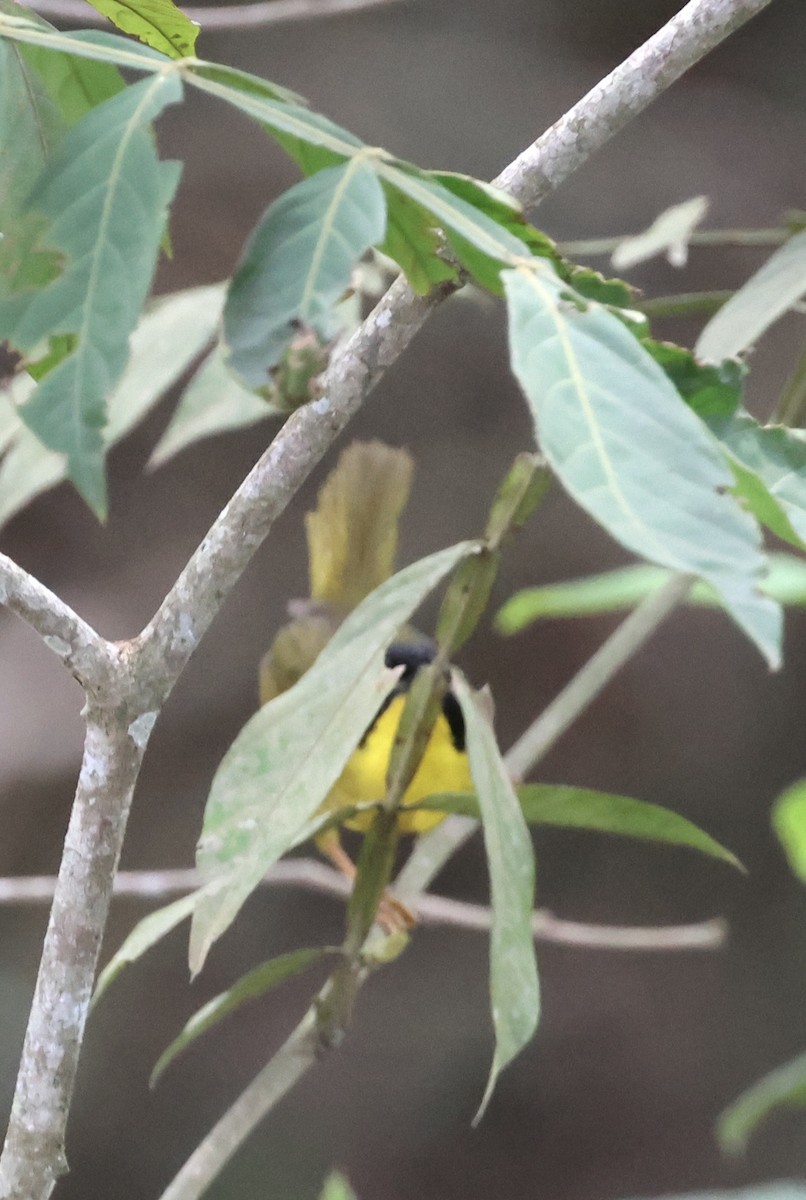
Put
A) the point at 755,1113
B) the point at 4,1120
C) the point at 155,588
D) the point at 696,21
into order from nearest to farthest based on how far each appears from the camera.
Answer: the point at 696,21
the point at 755,1113
the point at 4,1120
the point at 155,588

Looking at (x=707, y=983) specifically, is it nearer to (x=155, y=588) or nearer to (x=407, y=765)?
(x=155, y=588)

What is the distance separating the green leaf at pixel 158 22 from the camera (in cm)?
44

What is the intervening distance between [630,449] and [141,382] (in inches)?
17.4

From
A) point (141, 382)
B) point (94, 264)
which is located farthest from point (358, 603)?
point (94, 264)

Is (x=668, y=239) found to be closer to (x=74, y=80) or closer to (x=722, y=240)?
(x=722, y=240)

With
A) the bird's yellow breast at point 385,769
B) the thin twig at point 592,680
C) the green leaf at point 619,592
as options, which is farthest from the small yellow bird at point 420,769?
the thin twig at point 592,680

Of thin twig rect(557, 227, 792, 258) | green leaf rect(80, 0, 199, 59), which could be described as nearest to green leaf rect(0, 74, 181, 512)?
green leaf rect(80, 0, 199, 59)

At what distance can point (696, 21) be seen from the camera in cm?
47

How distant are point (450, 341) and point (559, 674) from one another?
671 mm

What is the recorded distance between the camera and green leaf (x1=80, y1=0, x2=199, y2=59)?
44 centimetres

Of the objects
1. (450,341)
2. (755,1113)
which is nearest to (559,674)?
(450,341)

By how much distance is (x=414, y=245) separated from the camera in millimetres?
393

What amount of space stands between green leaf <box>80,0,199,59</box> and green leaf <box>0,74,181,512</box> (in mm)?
131

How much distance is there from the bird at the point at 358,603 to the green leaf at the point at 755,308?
1.40 ft
